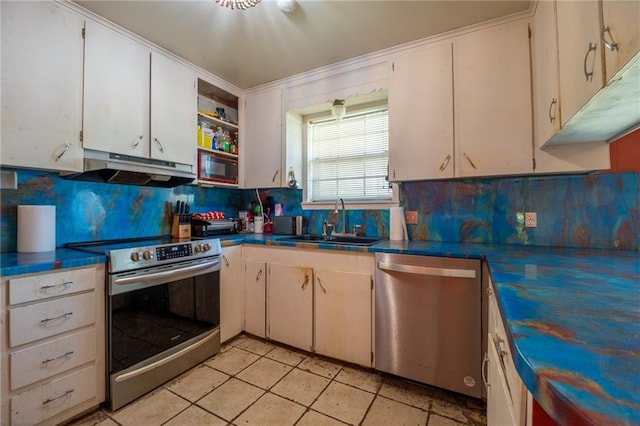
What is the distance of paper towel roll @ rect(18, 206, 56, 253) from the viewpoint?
5.29 feet

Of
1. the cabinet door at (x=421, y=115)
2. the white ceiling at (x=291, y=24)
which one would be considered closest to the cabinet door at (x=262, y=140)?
the white ceiling at (x=291, y=24)

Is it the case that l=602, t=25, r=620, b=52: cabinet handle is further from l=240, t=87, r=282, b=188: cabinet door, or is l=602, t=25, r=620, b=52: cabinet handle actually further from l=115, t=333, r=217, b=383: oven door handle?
l=115, t=333, r=217, b=383: oven door handle

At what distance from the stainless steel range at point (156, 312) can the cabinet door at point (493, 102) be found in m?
2.05

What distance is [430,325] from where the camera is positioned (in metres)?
1.66

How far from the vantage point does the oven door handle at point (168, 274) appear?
1.58 meters

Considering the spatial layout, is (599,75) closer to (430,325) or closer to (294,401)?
(430,325)

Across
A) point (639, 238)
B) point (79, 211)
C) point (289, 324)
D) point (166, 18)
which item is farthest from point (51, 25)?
point (639, 238)

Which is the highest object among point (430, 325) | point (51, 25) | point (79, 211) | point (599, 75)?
point (51, 25)

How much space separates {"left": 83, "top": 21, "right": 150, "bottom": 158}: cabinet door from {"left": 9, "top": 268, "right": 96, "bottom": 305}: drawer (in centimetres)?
87

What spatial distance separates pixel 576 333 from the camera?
0.53 m

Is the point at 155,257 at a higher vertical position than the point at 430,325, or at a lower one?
higher

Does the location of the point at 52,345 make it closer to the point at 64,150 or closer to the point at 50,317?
the point at 50,317

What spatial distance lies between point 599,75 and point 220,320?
2584mm

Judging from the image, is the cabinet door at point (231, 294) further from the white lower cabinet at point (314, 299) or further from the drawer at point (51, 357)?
the drawer at point (51, 357)
